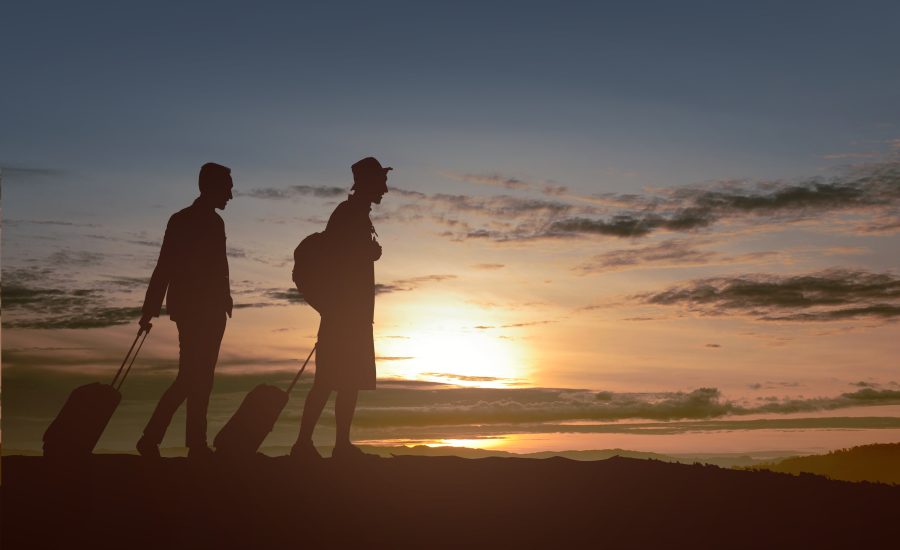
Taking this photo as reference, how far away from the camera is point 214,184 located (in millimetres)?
13852

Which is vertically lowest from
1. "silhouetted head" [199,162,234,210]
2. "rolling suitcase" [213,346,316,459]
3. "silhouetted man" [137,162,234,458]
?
"rolling suitcase" [213,346,316,459]

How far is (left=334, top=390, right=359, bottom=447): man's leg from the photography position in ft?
45.1

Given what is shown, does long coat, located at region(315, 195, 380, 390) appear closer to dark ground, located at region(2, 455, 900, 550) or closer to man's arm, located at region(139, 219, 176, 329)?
dark ground, located at region(2, 455, 900, 550)

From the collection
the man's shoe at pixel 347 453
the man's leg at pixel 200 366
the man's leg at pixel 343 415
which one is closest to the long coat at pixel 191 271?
the man's leg at pixel 200 366

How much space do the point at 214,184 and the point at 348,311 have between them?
2508 millimetres

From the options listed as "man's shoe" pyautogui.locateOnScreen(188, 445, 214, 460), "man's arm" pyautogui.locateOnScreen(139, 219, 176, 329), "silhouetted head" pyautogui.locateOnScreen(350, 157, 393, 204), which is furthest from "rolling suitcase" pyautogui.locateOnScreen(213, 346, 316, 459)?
"silhouetted head" pyautogui.locateOnScreen(350, 157, 393, 204)

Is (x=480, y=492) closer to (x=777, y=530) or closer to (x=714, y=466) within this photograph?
(x=777, y=530)

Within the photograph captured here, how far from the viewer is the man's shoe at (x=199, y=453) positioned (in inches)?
532

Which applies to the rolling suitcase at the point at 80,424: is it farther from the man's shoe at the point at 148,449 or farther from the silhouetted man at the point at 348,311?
the silhouetted man at the point at 348,311

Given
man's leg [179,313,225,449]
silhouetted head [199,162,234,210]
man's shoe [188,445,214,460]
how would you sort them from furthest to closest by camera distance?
silhouetted head [199,162,234,210] → man's shoe [188,445,214,460] → man's leg [179,313,225,449]

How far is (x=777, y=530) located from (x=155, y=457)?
26.0 feet

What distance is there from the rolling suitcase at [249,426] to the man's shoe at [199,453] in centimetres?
17

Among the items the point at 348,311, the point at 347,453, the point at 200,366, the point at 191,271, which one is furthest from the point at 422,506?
the point at 191,271

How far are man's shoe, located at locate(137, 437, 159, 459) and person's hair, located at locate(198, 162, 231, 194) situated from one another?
11.3 feet
